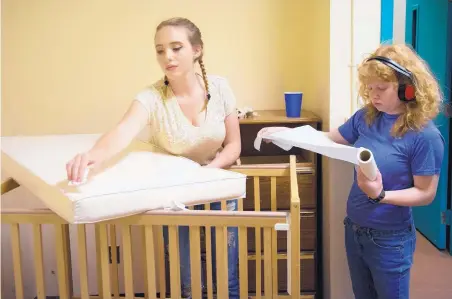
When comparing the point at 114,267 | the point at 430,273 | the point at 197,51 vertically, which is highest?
the point at 197,51

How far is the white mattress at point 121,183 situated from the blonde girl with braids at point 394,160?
0.47m

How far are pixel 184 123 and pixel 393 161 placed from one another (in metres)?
0.72

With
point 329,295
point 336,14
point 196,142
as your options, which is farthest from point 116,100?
point 329,295

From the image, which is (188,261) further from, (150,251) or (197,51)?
(197,51)

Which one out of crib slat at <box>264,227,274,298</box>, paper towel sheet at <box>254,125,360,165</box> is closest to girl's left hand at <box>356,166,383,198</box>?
paper towel sheet at <box>254,125,360,165</box>

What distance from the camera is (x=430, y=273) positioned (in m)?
2.91

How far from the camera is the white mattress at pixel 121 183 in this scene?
1.37 m

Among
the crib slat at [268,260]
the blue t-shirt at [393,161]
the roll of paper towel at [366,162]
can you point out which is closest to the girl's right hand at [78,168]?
the crib slat at [268,260]

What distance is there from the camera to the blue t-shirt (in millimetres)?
1629

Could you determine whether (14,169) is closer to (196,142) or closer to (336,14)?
(196,142)

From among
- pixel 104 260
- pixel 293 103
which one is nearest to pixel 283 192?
pixel 293 103

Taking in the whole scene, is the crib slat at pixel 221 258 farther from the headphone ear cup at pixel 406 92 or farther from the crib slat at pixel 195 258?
the headphone ear cup at pixel 406 92

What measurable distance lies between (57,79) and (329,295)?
1697 mm

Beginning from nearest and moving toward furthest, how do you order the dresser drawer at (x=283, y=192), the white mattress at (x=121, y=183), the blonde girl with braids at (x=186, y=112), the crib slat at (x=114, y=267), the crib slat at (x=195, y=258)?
the white mattress at (x=121, y=183), the crib slat at (x=195, y=258), the blonde girl with braids at (x=186, y=112), the crib slat at (x=114, y=267), the dresser drawer at (x=283, y=192)
